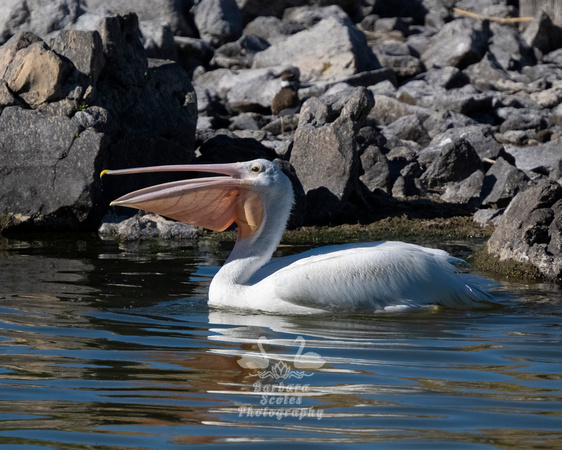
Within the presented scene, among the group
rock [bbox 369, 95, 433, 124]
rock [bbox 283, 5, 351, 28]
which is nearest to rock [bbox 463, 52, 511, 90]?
rock [bbox 369, 95, 433, 124]

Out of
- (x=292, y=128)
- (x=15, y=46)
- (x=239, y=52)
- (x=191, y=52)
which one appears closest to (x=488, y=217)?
(x=15, y=46)

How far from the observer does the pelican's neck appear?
546cm

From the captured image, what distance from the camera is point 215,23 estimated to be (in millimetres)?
21953

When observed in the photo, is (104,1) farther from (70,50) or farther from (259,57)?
(70,50)

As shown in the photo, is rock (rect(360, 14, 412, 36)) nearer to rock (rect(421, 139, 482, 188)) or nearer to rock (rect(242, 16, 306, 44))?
rock (rect(242, 16, 306, 44))

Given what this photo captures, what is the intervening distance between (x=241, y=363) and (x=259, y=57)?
17.2m

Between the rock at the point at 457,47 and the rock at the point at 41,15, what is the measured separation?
9367 mm

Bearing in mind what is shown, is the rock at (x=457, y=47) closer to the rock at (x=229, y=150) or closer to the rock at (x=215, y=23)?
the rock at (x=215, y=23)

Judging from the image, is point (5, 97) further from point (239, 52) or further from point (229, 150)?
point (239, 52)

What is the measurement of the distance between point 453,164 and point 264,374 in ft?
29.6

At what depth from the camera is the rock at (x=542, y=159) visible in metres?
13.3

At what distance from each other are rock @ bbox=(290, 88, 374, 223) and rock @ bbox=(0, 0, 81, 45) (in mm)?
5122

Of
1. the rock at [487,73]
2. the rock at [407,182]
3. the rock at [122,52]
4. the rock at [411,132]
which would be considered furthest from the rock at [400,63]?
the rock at [122,52]

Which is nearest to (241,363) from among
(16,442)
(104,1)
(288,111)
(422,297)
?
(16,442)
